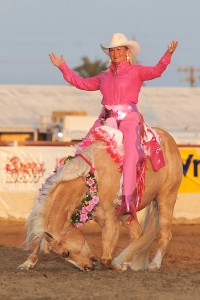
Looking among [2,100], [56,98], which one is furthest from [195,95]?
[2,100]

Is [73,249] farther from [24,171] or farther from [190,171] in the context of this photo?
[190,171]

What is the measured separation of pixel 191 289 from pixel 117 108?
2.36 metres

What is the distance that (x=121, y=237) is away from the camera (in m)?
14.6

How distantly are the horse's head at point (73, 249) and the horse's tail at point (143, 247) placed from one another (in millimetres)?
434

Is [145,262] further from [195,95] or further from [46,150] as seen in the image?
[195,95]

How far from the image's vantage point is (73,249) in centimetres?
876

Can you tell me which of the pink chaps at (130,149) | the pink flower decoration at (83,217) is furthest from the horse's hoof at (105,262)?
the pink chaps at (130,149)

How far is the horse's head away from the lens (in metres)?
8.63

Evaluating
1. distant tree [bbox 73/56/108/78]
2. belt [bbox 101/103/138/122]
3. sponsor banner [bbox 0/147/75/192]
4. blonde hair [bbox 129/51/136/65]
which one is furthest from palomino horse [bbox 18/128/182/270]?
distant tree [bbox 73/56/108/78]

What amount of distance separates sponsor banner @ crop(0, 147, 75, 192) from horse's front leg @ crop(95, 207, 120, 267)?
26.3 feet

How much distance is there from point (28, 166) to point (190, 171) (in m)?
3.01

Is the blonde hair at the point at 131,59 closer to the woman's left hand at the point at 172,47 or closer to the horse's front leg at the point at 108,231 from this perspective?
A: the woman's left hand at the point at 172,47

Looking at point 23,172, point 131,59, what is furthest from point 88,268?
point 23,172

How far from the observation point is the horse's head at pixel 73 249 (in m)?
8.63
